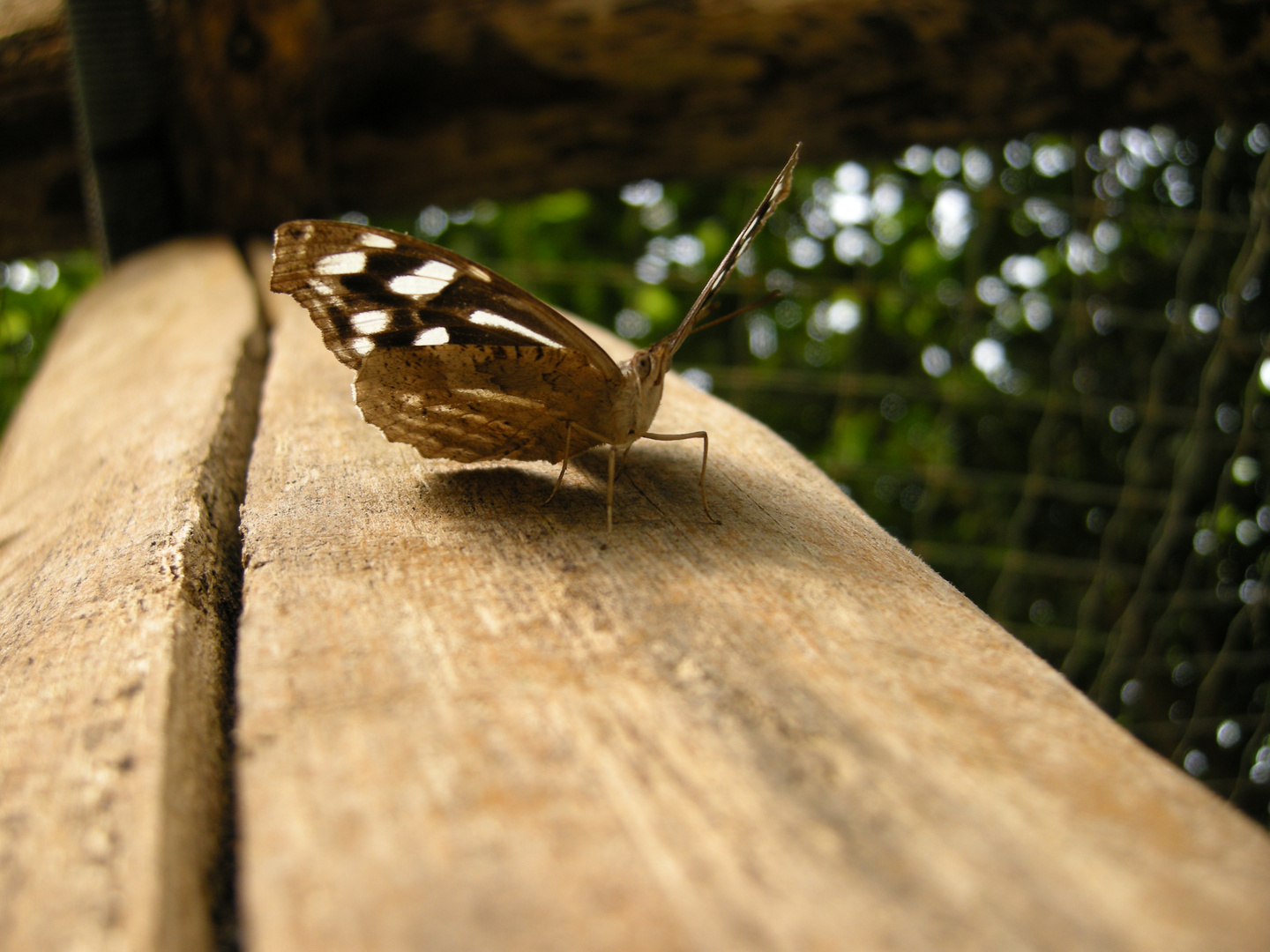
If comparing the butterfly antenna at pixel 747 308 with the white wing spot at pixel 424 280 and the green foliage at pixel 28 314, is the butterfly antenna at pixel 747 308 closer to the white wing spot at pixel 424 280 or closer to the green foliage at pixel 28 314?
the white wing spot at pixel 424 280

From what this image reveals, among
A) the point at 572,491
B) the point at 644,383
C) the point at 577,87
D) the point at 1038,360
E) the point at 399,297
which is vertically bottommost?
the point at 1038,360

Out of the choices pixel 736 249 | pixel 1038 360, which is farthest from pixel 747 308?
pixel 1038 360

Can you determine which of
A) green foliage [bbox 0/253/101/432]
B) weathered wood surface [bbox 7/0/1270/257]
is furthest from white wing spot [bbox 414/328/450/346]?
green foliage [bbox 0/253/101/432]

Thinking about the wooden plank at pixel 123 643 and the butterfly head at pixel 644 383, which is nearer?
the wooden plank at pixel 123 643

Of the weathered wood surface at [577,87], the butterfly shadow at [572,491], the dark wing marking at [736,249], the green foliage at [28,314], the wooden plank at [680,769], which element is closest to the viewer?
the wooden plank at [680,769]

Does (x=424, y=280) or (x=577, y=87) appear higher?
(x=577, y=87)

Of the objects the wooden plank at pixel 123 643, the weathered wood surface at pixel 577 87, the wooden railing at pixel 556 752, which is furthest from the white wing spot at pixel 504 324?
the weathered wood surface at pixel 577 87

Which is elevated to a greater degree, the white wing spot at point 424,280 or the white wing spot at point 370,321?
the white wing spot at point 424,280

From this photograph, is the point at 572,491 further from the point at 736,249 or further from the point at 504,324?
the point at 736,249
